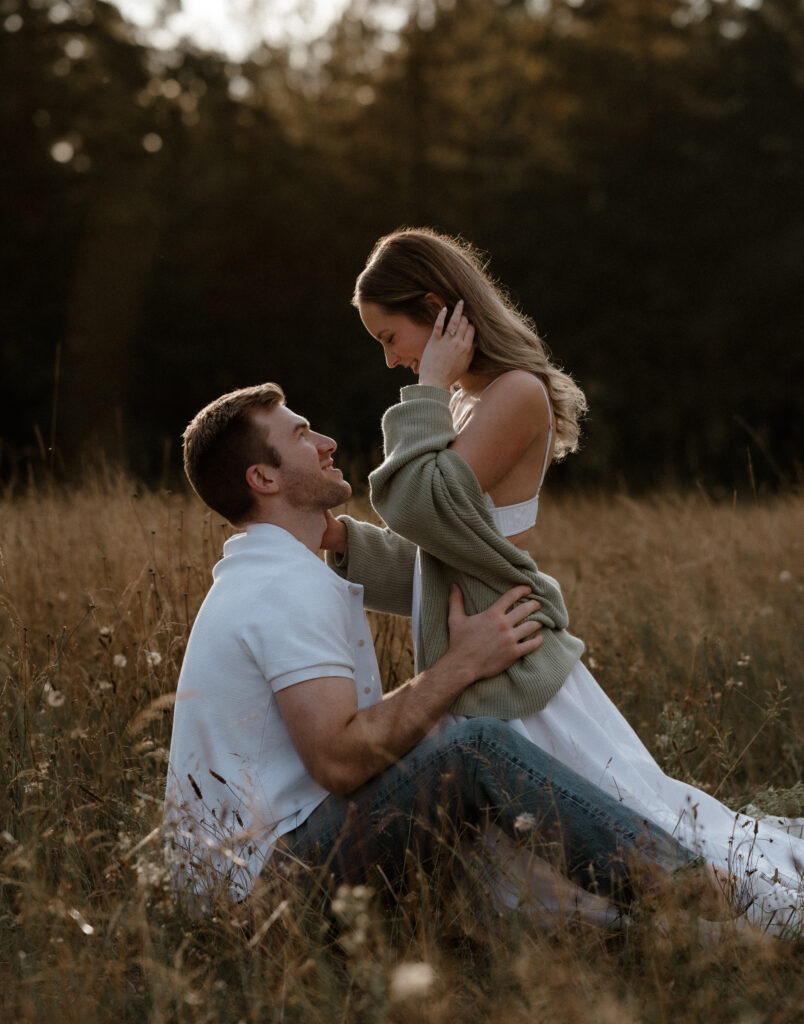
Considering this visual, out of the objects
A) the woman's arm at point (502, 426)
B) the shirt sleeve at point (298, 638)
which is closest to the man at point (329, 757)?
the shirt sleeve at point (298, 638)

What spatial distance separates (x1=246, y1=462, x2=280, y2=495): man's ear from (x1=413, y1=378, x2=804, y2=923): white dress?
21.0 inches

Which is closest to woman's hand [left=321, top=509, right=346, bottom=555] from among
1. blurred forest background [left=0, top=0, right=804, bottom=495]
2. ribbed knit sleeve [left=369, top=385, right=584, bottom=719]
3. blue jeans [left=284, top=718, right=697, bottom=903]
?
ribbed knit sleeve [left=369, top=385, right=584, bottom=719]

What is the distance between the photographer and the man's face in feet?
10.4

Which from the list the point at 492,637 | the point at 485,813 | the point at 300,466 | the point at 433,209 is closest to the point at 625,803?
the point at 485,813

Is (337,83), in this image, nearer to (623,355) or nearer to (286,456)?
(623,355)

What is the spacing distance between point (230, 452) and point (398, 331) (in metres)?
0.65

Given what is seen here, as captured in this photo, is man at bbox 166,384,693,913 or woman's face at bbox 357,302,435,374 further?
woman's face at bbox 357,302,435,374

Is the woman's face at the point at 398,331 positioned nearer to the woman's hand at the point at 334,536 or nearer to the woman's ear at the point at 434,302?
the woman's ear at the point at 434,302

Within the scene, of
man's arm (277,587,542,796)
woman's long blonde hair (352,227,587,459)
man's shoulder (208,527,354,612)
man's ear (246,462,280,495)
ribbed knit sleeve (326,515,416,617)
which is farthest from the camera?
ribbed knit sleeve (326,515,416,617)

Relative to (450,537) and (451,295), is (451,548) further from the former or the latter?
(451,295)

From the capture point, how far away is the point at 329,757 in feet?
9.00

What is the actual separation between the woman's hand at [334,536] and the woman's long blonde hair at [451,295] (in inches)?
26.8

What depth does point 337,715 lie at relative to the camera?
2727 millimetres

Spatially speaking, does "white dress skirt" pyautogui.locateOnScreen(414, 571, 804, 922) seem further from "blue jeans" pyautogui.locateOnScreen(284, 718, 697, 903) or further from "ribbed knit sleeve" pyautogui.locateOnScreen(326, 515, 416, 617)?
"ribbed knit sleeve" pyautogui.locateOnScreen(326, 515, 416, 617)
